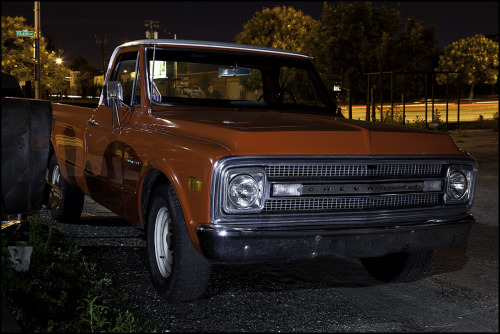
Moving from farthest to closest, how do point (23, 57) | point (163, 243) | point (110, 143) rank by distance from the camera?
point (23, 57) < point (110, 143) < point (163, 243)

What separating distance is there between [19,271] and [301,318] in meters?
2.12

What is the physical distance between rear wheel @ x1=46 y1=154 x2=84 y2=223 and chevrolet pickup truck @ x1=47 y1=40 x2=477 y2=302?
5.10ft

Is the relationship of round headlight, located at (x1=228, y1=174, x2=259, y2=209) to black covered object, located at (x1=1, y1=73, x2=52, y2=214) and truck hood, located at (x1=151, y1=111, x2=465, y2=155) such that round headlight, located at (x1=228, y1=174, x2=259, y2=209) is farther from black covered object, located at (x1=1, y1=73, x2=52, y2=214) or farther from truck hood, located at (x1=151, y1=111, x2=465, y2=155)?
black covered object, located at (x1=1, y1=73, x2=52, y2=214)

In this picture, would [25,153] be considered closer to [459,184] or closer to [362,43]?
[459,184]

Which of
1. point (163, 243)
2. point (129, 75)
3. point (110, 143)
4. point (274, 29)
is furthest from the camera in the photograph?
point (274, 29)

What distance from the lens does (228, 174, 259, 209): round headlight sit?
13.6 feet

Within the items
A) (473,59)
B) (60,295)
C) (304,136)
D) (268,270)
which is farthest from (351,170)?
(473,59)

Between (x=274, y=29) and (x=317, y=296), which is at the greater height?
(x=274, y=29)

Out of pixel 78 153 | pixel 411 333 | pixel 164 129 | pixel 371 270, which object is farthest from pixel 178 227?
pixel 78 153

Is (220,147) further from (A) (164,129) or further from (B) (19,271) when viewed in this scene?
(B) (19,271)

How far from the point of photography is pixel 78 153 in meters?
6.85

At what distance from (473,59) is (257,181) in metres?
52.6

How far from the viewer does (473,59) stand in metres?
53.3

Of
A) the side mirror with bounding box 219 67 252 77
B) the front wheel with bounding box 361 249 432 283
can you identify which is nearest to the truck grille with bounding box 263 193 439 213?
the front wheel with bounding box 361 249 432 283
